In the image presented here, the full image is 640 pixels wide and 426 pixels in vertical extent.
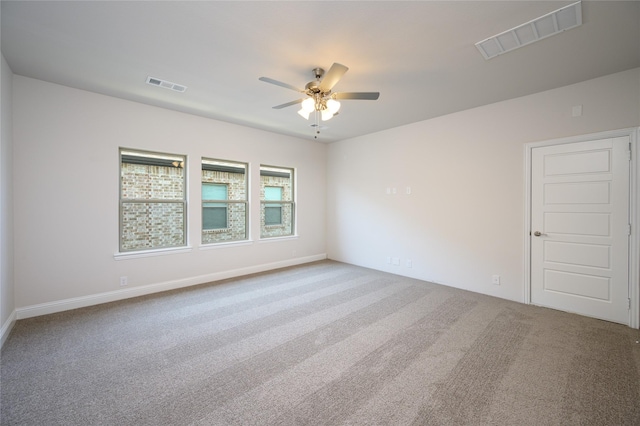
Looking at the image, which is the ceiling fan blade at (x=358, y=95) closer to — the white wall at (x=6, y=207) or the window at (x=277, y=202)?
the window at (x=277, y=202)

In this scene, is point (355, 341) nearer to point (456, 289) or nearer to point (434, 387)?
point (434, 387)

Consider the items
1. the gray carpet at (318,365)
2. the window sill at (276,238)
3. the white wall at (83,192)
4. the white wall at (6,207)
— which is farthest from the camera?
the window sill at (276,238)

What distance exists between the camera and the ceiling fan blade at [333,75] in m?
2.39

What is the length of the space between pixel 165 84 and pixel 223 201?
7.17ft

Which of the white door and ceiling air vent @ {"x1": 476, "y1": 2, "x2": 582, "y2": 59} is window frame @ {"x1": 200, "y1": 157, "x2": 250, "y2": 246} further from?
the white door

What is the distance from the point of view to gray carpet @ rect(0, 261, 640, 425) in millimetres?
1831

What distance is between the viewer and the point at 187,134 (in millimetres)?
4551

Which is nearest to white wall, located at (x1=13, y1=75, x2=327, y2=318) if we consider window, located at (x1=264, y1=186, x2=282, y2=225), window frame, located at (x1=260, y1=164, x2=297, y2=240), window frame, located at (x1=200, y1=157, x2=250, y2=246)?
window frame, located at (x1=200, y1=157, x2=250, y2=246)

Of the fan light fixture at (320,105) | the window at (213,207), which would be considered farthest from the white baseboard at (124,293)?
the fan light fixture at (320,105)

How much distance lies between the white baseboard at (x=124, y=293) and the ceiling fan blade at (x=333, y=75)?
12.3ft

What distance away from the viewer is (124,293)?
3.96 m

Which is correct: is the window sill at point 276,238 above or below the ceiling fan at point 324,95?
below

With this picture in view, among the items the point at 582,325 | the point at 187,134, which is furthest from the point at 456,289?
the point at 187,134

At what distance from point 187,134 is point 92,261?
Result: 7.67 ft
